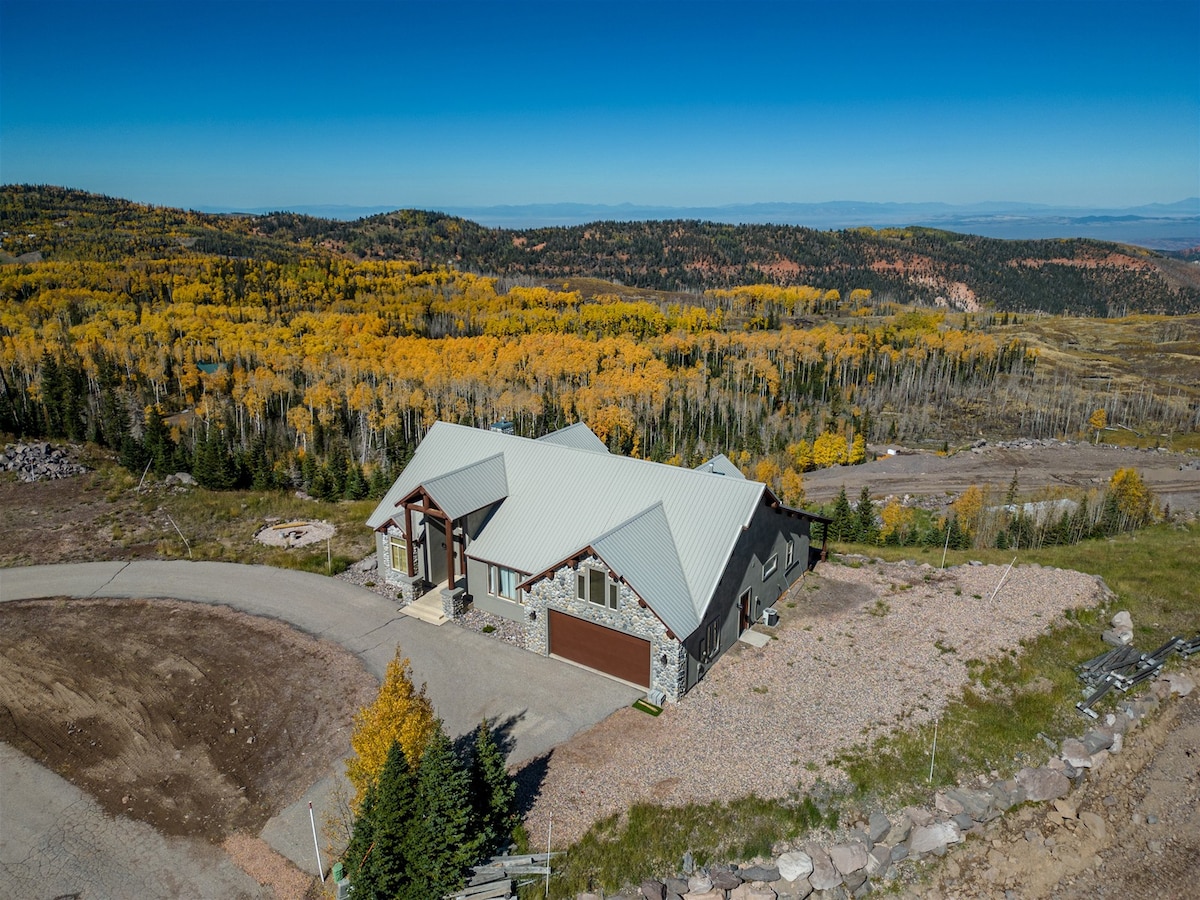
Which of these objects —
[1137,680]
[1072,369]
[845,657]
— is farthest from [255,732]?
[1072,369]

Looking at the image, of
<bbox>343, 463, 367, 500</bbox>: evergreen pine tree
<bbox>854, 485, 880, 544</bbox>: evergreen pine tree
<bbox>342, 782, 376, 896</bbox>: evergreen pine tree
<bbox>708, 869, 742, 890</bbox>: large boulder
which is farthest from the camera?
<bbox>343, 463, 367, 500</bbox>: evergreen pine tree

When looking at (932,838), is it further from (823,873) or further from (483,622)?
(483,622)

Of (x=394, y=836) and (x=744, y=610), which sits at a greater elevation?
(x=394, y=836)

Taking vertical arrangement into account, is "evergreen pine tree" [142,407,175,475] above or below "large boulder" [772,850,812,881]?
above

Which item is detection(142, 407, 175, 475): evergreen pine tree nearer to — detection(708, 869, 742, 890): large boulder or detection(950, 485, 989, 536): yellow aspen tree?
detection(708, 869, 742, 890): large boulder

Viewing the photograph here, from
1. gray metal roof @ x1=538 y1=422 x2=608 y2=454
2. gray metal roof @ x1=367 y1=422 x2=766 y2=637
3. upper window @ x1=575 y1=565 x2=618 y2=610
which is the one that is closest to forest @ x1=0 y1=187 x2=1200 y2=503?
gray metal roof @ x1=538 y1=422 x2=608 y2=454

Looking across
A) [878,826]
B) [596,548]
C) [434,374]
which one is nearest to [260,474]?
[434,374]

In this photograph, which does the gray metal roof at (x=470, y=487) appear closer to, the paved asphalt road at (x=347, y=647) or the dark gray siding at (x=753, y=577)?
the paved asphalt road at (x=347, y=647)
